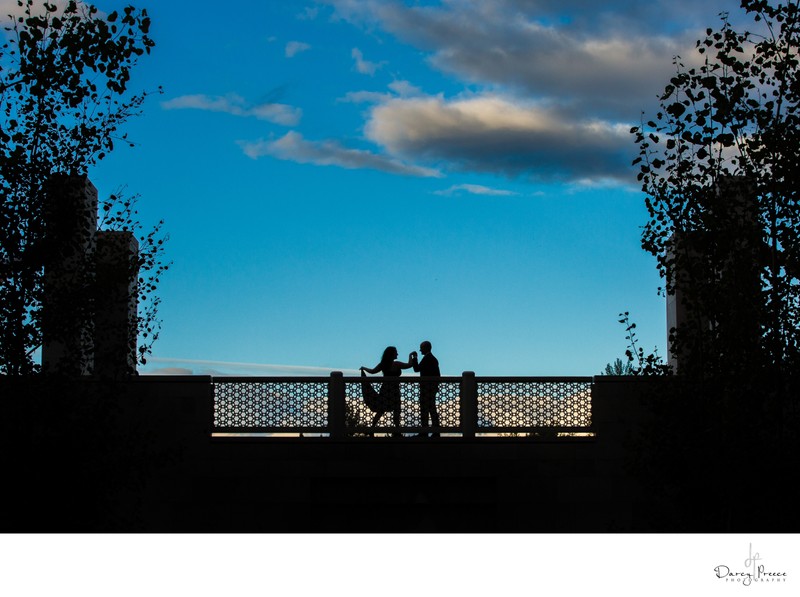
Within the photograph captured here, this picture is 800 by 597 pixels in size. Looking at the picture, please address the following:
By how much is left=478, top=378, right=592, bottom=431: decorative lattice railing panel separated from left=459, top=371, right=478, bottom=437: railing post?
0.22ft

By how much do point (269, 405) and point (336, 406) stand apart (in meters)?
0.85

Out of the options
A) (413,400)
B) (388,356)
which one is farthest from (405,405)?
(388,356)

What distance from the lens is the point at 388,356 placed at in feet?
50.1

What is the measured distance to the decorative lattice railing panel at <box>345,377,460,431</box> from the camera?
45.9ft

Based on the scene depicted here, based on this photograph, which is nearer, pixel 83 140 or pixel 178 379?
pixel 83 140

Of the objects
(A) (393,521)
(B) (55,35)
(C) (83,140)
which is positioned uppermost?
(B) (55,35)

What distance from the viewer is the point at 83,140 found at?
12008 millimetres

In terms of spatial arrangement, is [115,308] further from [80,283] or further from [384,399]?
[384,399]

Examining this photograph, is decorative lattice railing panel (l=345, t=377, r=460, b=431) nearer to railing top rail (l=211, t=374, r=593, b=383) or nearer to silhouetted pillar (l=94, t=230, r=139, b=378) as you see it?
railing top rail (l=211, t=374, r=593, b=383)

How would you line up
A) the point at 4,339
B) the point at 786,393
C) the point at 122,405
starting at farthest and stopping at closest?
1. the point at 122,405
2. the point at 4,339
3. the point at 786,393

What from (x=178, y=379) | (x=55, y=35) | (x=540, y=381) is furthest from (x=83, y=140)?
(x=540, y=381)

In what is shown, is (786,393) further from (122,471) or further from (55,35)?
(55,35)

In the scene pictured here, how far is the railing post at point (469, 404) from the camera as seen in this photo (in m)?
13.9

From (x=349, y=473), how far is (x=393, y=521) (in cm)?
85
